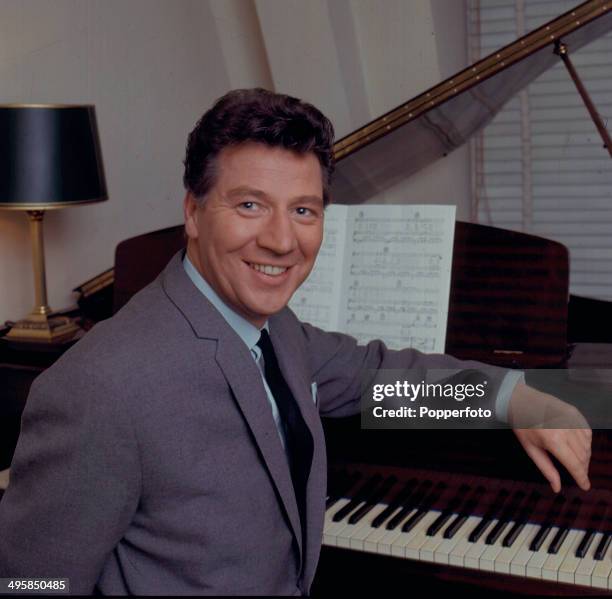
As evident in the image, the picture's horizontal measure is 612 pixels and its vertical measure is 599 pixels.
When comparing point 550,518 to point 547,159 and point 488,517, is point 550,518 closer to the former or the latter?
point 488,517

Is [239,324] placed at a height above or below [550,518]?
above

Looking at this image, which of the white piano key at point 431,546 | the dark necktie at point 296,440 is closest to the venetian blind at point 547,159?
the white piano key at point 431,546

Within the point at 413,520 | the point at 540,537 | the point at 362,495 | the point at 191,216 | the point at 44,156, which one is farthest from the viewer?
the point at 44,156

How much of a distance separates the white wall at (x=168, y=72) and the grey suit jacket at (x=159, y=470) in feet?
5.63

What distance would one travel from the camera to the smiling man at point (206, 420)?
1307 millimetres

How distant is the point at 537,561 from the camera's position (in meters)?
1.69

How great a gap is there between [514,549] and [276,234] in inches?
31.6

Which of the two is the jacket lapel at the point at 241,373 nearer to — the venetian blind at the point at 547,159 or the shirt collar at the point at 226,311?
the shirt collar at the point at 226,311

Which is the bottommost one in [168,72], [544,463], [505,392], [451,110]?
[544,463]

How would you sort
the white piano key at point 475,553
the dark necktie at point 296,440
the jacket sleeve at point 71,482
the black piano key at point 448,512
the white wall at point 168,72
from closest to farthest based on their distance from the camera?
the jacket sleeve at point 71,482, the dark necktie at point 296,440, the white piano key at point 475,553, the black piano key at point 448,512, the white wall at point 168,72

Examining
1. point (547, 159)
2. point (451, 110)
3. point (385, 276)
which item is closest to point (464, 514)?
point (385, 276)

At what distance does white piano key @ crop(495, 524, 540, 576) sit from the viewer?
169cm

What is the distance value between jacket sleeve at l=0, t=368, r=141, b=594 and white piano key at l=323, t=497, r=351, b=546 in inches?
23.6

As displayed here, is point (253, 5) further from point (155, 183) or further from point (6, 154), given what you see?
point (6, 154)
